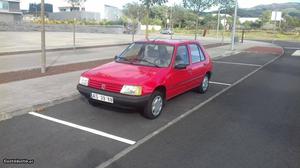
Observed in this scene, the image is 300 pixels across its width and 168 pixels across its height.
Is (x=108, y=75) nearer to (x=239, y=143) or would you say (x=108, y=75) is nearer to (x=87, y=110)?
(x=87, y=110)

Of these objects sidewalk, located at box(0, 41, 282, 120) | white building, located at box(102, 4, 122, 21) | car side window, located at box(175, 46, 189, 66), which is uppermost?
white building, located at box(102, 4, 122, 21)

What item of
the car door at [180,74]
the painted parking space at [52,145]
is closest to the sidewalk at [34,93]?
the painted parking space at [52,145]

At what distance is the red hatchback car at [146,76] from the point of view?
5887 millimetres

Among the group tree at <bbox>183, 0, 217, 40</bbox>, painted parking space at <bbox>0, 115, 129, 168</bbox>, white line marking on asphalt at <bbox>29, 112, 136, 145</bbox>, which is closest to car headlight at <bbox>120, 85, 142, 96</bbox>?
white line marking on asphalt at <bbox>29, 112, 136, 145</bbox>

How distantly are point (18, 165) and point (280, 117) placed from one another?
207 inches

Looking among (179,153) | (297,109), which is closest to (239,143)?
(179,153)

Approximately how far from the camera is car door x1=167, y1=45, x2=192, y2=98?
270 inches

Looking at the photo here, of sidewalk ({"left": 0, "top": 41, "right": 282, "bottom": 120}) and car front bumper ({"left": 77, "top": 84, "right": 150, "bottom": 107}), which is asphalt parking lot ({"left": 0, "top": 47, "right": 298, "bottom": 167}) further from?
car front bumper ({"left": 77, "top": 84, "right": 150, "bottom": 107})

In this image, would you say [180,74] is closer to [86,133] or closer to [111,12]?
[86,133]

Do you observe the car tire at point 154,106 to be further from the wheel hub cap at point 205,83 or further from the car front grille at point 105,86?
the wheel hub cap at point 205,83

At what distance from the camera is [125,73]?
6.28 meters

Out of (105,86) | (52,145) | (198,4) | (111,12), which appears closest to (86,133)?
(52,145)

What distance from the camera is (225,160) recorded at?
4.52 metres

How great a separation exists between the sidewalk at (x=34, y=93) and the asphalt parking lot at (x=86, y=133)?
0.72 ft
